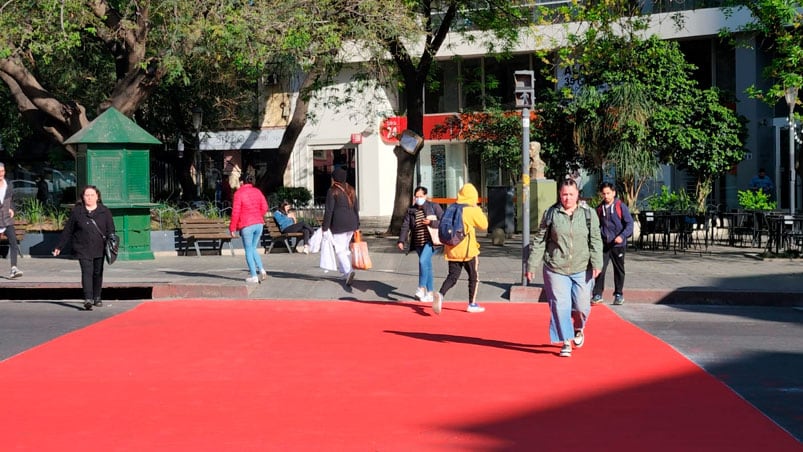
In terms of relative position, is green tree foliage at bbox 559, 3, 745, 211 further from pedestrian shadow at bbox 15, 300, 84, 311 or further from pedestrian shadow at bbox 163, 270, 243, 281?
pedestrian shadow at bbox 15, 300, 84, 311

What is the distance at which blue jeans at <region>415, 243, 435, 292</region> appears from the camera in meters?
14.0

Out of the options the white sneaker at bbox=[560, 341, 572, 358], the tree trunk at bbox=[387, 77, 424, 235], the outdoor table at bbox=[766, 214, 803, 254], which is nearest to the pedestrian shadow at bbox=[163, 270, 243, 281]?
the white sneaker at bbox=[560, 341, 572, 358]

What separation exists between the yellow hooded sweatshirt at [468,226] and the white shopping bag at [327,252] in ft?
8.45

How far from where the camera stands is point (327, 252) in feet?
49.9

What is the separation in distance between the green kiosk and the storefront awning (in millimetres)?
22140

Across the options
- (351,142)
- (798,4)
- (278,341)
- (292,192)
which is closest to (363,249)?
(278,341)

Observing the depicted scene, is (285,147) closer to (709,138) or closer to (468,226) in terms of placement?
(709,138)

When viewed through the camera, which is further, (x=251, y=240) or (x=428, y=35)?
(x=428, y=35)

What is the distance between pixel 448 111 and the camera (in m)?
41.1

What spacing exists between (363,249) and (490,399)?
23.3 feet

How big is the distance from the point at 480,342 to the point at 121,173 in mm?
11180

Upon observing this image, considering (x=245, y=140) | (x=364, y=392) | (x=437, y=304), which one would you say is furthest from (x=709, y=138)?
(x=245, y=140)

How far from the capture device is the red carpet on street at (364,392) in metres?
6.80

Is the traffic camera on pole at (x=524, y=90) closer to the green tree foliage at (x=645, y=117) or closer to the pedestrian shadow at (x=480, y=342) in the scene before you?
the pedestrian shadow at (x=480, y=342)
